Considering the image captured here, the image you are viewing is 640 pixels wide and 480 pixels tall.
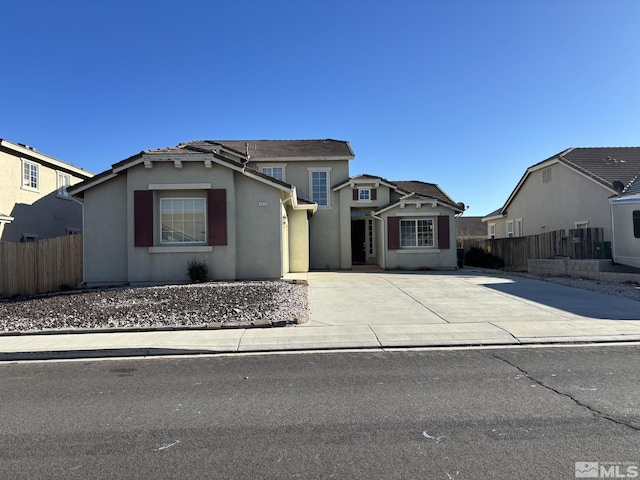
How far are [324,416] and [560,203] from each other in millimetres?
23625

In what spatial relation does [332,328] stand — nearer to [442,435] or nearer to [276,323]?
[276,323]

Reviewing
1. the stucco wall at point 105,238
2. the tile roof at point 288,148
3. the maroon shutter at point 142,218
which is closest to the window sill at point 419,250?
the tile roof at point 288,148

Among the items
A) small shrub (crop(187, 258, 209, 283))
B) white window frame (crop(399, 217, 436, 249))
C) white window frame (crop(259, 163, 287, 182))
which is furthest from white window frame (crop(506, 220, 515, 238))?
small shrub (crop(187, 258, 209, 283))

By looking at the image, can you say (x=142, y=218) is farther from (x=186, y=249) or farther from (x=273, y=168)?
(x=273, y=168)

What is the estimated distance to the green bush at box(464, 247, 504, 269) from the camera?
25.2m

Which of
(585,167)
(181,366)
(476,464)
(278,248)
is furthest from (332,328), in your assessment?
(585,167)

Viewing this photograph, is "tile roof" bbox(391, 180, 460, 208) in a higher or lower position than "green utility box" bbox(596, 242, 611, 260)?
higher

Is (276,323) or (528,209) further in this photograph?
(528,209)

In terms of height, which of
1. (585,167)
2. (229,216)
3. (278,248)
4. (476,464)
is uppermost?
(585,167)

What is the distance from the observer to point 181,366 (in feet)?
21.5

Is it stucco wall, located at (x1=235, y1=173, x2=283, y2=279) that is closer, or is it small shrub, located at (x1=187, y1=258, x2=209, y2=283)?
small shrub, located at (x1=187, y1=258, x2=209, y2=283)

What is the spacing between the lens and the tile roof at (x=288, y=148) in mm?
23469

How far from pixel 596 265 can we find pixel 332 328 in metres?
13.1

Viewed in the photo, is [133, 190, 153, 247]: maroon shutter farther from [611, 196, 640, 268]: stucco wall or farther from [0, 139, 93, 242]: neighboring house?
[611, 196, 640, 268]: stucco wall
